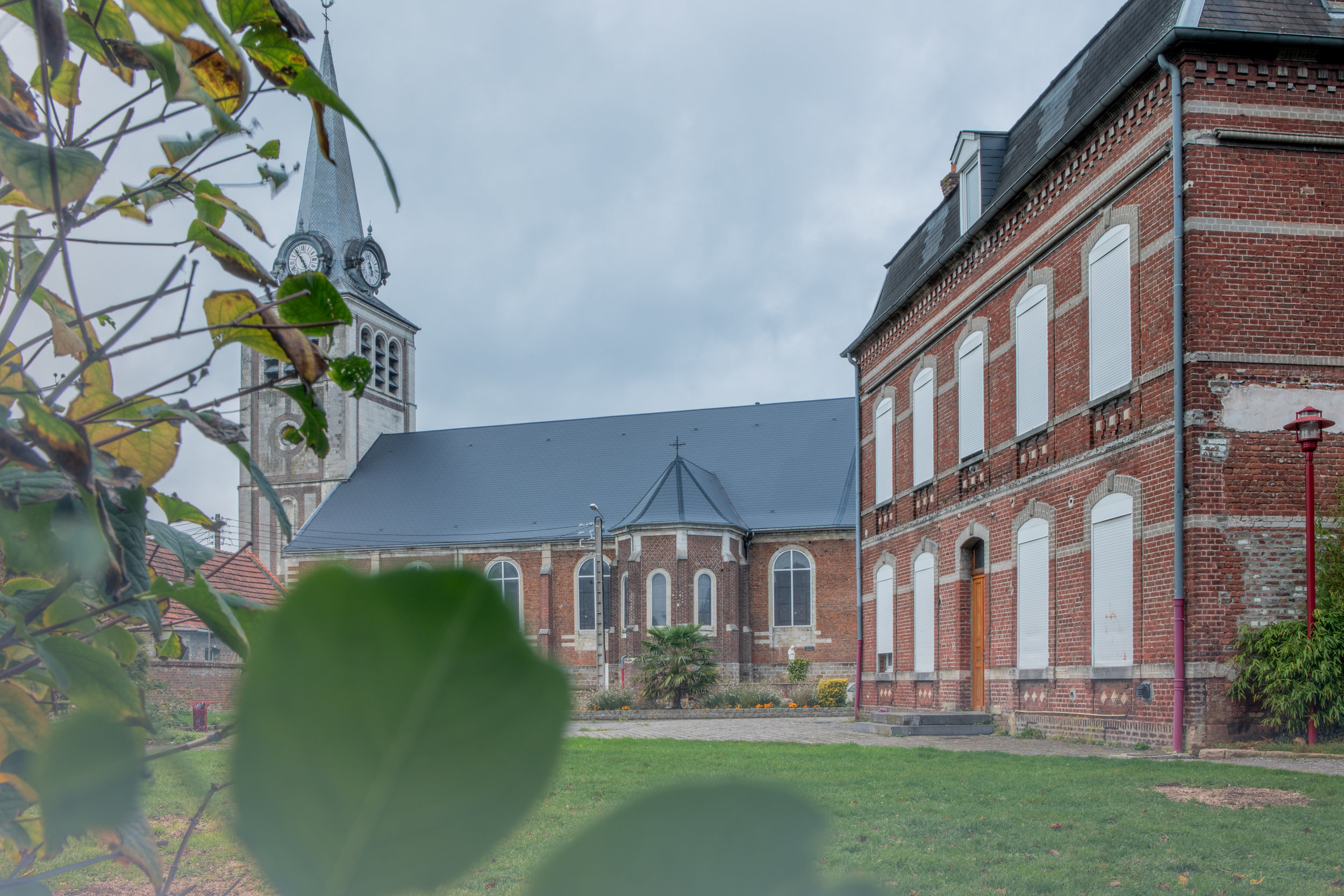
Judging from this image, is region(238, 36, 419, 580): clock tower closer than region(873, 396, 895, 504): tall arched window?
No

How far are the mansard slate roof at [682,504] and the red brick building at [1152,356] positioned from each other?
658 inches

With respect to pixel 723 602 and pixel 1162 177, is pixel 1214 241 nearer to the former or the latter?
pixel 1162 177

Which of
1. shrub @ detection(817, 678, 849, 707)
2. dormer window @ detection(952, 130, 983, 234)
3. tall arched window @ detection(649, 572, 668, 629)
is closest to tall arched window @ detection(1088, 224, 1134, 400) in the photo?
dormer window @ detection(952, 130, 983, 234)

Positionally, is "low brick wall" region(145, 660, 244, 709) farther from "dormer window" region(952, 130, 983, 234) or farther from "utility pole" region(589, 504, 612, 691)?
"utility pole" region(589, 504, 612, 691)

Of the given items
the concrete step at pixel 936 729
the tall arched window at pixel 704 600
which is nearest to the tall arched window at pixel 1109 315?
the concrete step at pixel 936 729

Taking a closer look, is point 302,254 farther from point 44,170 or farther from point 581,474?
point 44,170

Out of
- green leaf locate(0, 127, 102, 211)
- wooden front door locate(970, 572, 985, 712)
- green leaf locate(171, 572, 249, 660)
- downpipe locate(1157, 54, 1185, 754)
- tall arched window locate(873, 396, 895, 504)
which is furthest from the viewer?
tall arched window locate(873, 396, 895, 504)

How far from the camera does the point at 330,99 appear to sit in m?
0.80

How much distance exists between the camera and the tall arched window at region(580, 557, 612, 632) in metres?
34.5

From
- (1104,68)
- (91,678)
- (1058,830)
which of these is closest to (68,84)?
(91,678)

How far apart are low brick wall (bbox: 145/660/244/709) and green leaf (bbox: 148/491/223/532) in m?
0.15

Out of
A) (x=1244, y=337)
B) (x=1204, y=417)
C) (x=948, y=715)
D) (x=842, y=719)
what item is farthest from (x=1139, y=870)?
(x=842, y=719)

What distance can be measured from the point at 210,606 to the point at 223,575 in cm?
64

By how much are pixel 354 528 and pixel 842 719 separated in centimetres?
2128
